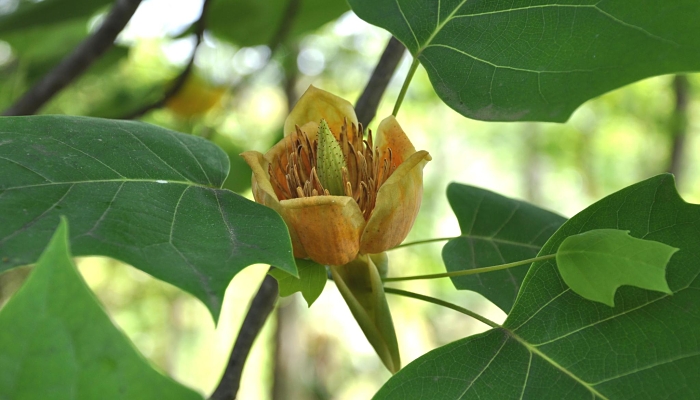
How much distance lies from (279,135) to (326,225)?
1.51 ft

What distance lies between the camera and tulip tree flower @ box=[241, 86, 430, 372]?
0.43m

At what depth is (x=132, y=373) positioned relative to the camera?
0.26 m

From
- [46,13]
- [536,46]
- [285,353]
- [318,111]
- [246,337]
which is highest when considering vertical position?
[536,46]

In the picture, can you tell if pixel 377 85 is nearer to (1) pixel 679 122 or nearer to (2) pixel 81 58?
(2) pixel 81 58

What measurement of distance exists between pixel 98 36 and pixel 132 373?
675mm

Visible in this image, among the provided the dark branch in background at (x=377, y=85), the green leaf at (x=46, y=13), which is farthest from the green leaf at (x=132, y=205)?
the green leaf at (x=46, y=13)

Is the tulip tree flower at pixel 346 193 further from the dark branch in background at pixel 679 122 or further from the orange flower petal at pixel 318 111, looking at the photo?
the dark branch in background at pixel 679 122

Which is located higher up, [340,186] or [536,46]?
[536,46]

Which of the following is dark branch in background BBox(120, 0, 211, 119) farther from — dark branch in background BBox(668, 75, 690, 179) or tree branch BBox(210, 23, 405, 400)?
dark branch in background BBox(668, 75, 690, 179)

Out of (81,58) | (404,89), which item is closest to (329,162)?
(404,89)

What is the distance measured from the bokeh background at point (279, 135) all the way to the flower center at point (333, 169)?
0.33m

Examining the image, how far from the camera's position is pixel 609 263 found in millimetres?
408

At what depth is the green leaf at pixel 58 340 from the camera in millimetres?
245

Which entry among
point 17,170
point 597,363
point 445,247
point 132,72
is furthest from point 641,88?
point 17,170
